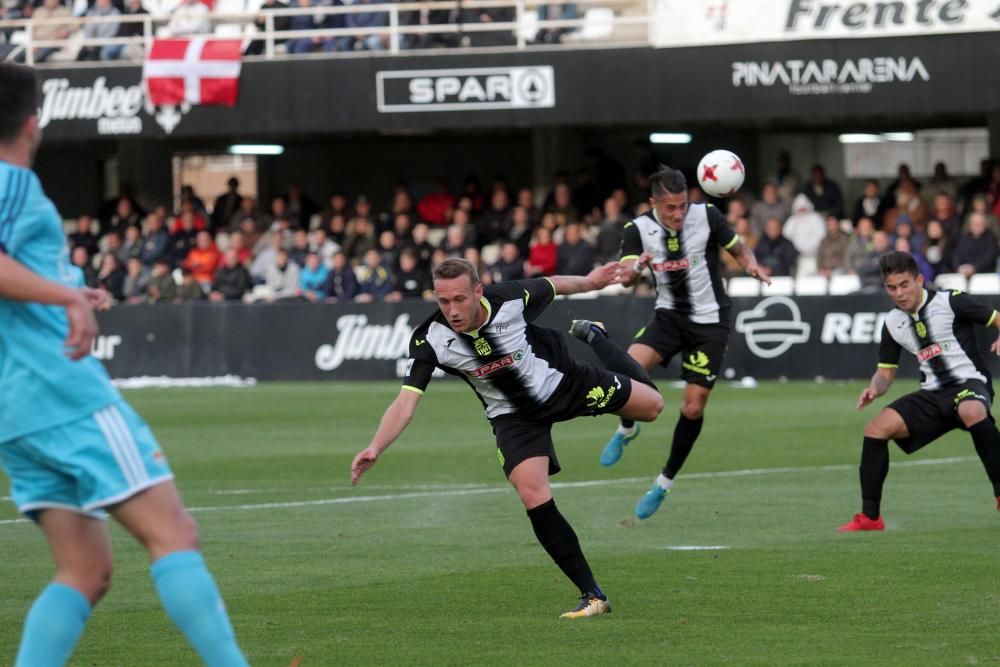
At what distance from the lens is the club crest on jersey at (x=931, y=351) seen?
34.1 feet

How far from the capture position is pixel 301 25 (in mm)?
29688

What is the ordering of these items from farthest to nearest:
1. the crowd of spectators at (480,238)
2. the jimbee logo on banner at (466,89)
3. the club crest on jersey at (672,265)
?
the jimbee logo on banner at (466,89)
the crowd of spectators at (480,238)
the club crest on jersey at (672,265)

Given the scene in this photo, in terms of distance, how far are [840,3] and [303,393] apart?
10.4m

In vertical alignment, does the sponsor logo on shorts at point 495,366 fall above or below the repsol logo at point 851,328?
above

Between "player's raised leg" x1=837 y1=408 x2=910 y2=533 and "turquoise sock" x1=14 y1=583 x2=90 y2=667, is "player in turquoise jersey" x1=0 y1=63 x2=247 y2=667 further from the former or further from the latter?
"player's raised leg" x1=837 y1=408 x2=910 y2=533

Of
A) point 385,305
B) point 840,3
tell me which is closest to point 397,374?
point 385,305

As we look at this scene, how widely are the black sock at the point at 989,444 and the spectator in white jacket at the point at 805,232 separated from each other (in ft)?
50.2

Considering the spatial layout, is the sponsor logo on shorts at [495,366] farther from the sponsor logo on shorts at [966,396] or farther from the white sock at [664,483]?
the sponsor logo on shorts at [966,396]

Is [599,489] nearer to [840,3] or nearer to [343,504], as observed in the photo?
[343,504]

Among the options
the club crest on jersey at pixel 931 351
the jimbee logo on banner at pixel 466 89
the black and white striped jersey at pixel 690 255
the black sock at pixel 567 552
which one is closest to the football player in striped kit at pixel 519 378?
the black sock at pixel 567 552

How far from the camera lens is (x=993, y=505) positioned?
11.2 meters

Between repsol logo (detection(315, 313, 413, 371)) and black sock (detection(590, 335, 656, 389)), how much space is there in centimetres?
1547

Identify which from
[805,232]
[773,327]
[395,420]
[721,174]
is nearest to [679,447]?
[721,174]

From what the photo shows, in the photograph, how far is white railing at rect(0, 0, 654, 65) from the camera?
91.7 feet
